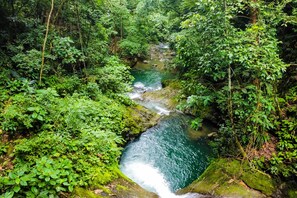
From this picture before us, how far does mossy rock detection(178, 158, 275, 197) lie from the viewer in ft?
21.5

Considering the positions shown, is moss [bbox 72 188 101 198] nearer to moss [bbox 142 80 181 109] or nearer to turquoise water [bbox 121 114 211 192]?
turquoise water [bbox 121 114 211 192]

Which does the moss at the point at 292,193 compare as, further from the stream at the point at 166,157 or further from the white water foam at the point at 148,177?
the white water foam at the point at 148,177

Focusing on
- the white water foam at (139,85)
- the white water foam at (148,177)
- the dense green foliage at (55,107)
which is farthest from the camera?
the white water foam at (139,85)

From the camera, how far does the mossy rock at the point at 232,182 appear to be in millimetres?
6543

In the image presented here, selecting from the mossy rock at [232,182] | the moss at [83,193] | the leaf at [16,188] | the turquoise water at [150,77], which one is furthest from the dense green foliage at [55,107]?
the turquoise water at [150,77]

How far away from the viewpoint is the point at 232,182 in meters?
6.89

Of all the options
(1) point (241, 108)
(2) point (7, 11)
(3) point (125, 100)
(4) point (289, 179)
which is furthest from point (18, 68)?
(4) point (289, 179)

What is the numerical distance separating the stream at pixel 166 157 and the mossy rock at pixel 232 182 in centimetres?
54

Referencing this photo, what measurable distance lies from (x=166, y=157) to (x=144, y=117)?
2.96m

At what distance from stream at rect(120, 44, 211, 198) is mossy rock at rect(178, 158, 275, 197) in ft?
1.76

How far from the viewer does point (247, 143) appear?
7.58 m

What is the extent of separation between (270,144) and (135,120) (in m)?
6.16

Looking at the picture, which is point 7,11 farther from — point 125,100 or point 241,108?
point 241,108

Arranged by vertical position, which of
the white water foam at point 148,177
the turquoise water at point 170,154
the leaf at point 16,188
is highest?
the leaf at point 16,188
